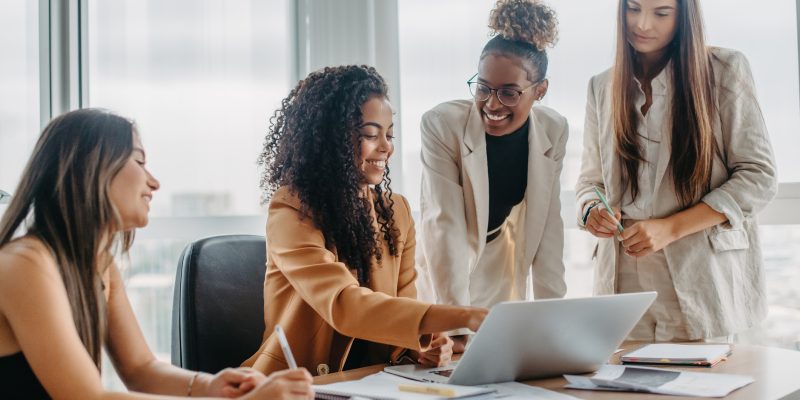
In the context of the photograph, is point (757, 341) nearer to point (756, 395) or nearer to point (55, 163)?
point (756, 395)

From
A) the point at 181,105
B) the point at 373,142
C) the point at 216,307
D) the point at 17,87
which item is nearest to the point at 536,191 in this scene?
the point at 373,142

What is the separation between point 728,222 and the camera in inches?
83.5

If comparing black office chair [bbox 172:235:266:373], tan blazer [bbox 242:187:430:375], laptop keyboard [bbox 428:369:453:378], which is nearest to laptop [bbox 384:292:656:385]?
laptop keyboard [bbox 428:369:453:378]

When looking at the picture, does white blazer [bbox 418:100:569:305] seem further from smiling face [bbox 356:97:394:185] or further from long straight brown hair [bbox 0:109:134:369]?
Answer: long straight brown hair [bbox 0:109:134:369]

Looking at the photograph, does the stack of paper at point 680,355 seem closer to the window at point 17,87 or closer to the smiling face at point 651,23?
the smiling face at point 651,23

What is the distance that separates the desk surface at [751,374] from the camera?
1.32m

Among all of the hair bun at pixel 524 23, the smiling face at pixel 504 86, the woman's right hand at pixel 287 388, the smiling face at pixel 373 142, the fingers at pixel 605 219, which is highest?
the hair bun at pixel 524 23

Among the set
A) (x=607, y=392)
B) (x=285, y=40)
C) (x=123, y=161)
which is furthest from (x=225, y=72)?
(x=607, y=392)

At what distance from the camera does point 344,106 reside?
185 centimetres

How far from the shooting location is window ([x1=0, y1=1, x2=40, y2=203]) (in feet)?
8.31

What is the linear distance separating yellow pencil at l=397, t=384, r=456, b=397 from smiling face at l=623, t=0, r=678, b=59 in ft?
4.34

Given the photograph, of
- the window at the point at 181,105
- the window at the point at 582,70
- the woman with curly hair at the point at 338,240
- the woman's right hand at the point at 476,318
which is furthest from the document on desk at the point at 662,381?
the window at the point at 181,105

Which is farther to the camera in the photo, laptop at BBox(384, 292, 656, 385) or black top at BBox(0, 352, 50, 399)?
laptop at BBox(384, 292, 656, 385)

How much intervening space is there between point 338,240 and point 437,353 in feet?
1.13
